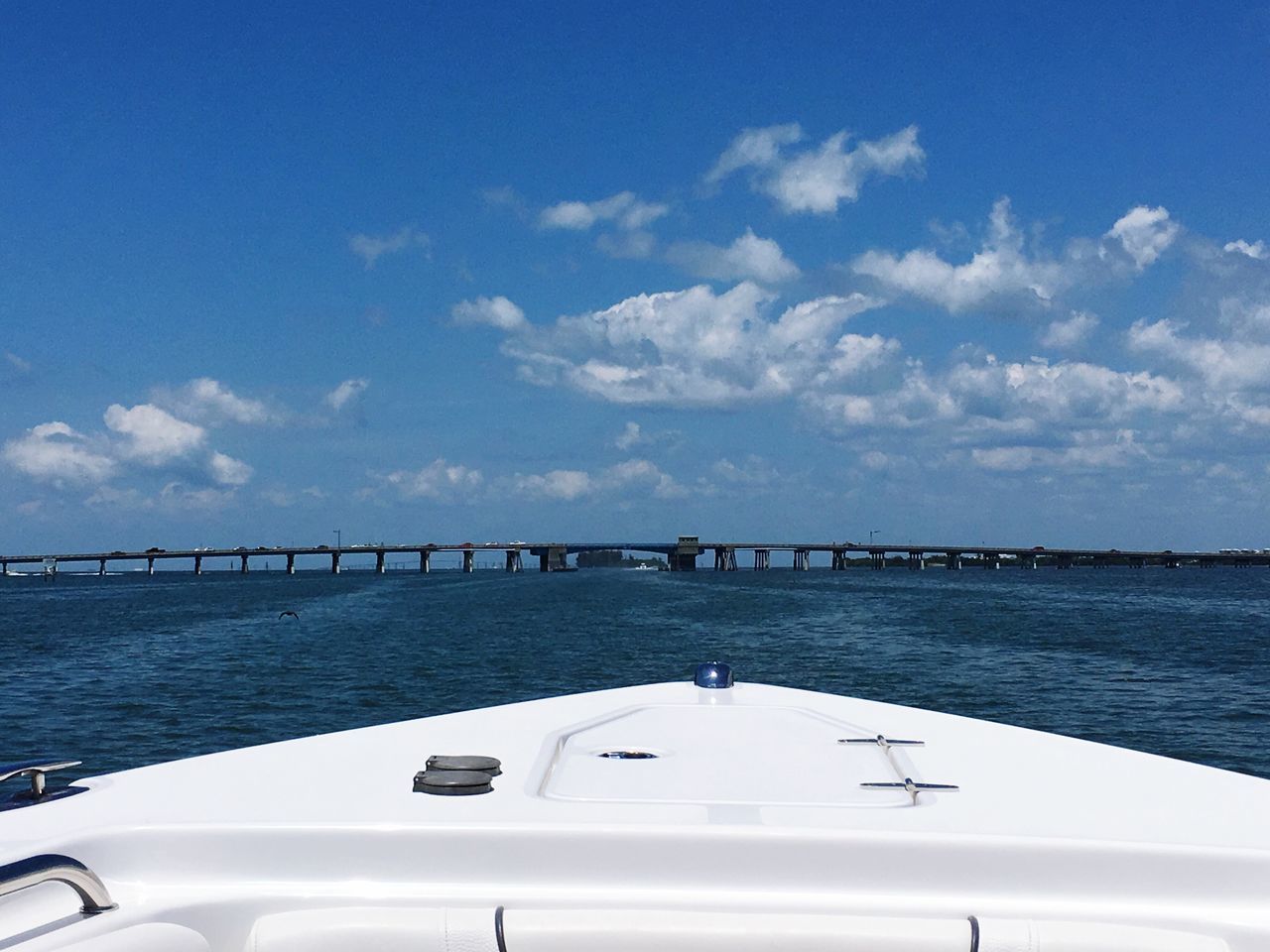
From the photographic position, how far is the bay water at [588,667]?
20.2m

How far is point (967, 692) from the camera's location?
997 inches

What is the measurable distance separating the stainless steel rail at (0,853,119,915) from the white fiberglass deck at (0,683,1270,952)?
58 millimetres

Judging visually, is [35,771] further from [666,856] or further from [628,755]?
[666,856]

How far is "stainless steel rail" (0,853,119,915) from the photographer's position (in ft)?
8.34

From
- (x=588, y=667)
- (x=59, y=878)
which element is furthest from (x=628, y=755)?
(x=588, y=667)

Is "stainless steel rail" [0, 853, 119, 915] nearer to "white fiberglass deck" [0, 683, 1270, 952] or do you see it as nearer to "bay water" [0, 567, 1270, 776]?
"white fiberglass deck" [0, 683, 1270, 952]

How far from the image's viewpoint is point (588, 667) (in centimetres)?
3197

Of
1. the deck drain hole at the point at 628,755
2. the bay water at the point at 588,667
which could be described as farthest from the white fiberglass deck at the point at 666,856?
the bay water at the point at 588,667

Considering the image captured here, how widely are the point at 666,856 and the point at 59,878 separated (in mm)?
1788

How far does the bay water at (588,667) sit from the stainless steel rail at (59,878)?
48.9 ft

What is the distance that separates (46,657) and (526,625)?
72.6 ft

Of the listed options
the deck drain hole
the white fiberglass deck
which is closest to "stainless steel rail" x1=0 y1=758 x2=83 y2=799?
the white fiberglass deck

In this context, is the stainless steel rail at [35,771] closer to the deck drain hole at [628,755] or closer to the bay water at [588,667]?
the deck drain hole at [628,755]

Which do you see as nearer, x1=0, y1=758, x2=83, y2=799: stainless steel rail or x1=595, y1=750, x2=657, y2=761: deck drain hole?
x1=0, y1=758, x2=83, y2=799: stainless steel rail
